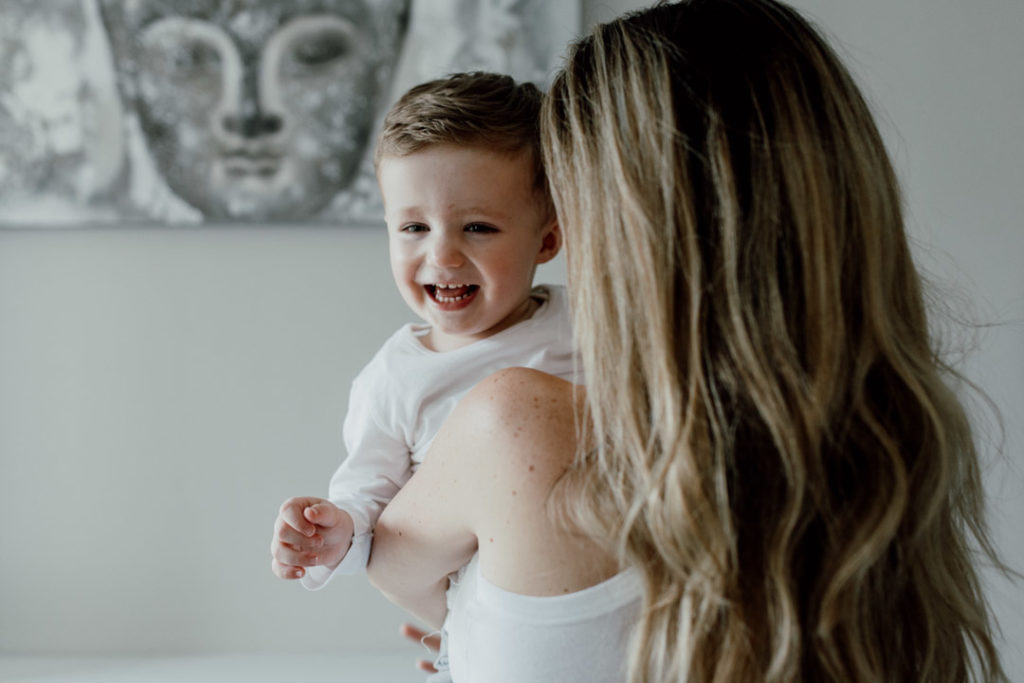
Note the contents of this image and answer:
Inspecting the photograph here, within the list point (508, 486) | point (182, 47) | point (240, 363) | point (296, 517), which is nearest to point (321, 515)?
point (296, 517)

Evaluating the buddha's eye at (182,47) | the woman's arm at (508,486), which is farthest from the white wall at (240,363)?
the woman's arm at (508,486)

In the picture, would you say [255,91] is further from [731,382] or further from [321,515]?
[731,382]

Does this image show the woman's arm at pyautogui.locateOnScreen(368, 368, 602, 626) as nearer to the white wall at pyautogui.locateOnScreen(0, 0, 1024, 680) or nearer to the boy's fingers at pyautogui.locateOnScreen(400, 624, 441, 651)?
the boy's fingers at pyautogui.locateOnScreen(400, 624, 441, 651)

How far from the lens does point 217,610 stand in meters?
2.05

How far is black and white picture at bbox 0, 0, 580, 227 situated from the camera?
1.93 m

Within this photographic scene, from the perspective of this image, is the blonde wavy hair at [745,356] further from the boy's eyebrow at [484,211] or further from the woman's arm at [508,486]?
the boy's eyebrow at [484,211]

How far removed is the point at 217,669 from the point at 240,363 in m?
0.67

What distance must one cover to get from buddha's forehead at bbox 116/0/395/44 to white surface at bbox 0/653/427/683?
1.36 metres

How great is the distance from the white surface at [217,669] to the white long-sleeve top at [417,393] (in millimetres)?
815

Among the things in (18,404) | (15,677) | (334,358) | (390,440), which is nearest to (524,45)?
(334,358)

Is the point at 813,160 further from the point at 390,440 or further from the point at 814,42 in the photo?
the point at 390,440

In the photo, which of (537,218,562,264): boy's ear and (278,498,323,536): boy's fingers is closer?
(278,498,323,536): boy's fingers

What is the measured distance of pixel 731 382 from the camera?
2.24 feet

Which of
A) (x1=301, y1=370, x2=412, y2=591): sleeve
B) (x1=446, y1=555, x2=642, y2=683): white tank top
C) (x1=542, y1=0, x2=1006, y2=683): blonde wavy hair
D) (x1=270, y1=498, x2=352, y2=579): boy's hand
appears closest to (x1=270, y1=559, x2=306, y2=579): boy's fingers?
(x1=270, y1=498, x2=352, y2=579): boy's hand
